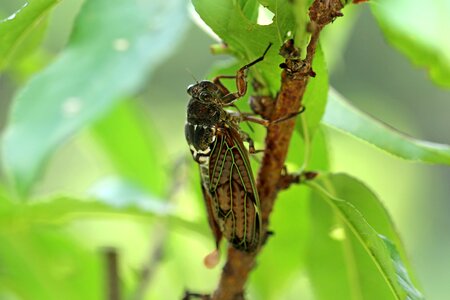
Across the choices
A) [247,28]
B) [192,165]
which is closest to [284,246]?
[192,165]

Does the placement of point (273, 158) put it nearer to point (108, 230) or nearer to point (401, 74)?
point (108, 230)

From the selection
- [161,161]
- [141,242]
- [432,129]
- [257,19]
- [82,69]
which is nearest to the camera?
[257,19]

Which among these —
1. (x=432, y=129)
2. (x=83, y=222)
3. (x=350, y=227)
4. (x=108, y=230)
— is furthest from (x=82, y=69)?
(x=432, y=129)

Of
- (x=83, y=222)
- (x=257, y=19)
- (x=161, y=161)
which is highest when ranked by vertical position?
(x=257, y=19)

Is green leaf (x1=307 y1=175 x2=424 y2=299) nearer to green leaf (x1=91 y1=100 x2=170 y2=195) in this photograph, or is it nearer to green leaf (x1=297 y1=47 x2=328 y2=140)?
green leaf (x1=297 y1=47 x2=328 y2=140)

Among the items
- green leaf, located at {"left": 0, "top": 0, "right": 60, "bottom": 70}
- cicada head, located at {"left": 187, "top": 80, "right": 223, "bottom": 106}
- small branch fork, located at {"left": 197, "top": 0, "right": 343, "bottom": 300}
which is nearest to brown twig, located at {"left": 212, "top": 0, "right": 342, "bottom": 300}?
small branch fork, located at {"left": 197, "top": 0, "right": 343, "bottom": 300}

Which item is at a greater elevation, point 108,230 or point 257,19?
point 257,19

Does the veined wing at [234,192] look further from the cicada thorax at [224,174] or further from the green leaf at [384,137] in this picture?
the green leaf at [384,137]

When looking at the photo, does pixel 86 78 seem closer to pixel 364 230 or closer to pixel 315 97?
pixel 315 97
